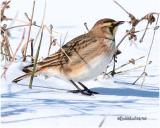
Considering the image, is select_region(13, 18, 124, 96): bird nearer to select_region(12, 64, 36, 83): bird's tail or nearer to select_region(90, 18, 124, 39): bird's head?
select_region(12, 64, 36, 83): bird's tail

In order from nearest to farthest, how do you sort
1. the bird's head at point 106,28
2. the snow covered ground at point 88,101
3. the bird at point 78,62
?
1. the snow covered ground at point 88,101
2. the bird at point 78,62
3. the bird's head at point 106,28

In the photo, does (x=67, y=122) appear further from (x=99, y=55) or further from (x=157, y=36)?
(x=157, y=36)

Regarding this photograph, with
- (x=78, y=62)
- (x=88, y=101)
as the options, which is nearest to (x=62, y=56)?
(x=78, y=62)

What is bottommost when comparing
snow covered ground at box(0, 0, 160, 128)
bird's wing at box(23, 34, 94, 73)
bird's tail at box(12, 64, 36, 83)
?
snow covered ground at box(0, 0, 160, 128)

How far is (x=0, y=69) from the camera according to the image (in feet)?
20.1

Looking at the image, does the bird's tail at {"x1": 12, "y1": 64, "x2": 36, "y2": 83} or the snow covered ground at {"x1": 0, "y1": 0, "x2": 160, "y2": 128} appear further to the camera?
the bird's tail at {"x1": 12, "y1": 64, "x2": 36, "y2": 83}

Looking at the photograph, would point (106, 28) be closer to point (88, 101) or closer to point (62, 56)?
point (62, 56)

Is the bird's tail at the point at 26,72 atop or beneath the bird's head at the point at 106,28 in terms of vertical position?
beneath

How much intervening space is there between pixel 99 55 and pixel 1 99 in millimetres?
1121

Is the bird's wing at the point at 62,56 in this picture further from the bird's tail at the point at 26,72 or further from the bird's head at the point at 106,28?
the bird's head at the point at 106,28

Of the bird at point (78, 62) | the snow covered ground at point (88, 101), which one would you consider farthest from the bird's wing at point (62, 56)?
the snow covered ground at point (88, 101)


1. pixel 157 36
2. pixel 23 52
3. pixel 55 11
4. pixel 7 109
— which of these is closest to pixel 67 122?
pixel 7 109

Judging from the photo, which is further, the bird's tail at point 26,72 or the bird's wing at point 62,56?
the bird's wing at point 62,56

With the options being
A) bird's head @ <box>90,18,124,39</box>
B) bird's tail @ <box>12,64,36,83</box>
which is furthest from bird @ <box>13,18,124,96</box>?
bird's head @ <box>90,18,124,39</box>
